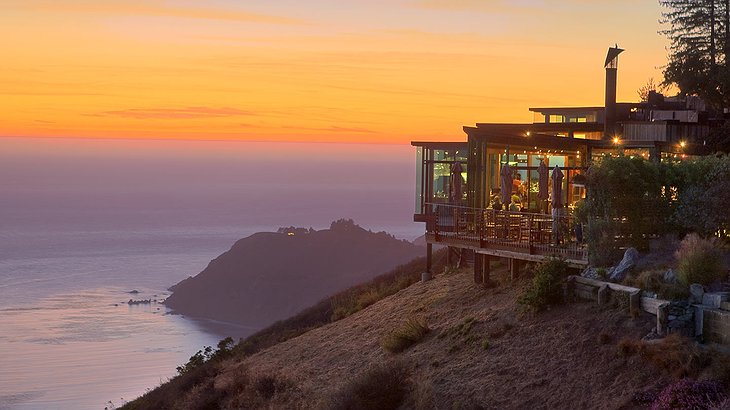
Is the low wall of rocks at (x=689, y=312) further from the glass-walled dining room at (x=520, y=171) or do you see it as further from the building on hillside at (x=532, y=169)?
the glass-walled dining room at (x=520, y=171)

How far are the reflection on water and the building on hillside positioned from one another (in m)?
20.5

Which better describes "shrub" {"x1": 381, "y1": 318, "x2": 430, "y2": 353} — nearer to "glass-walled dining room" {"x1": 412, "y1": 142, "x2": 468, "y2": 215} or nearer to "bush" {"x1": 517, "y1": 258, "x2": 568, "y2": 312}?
"bush" {"x1": 517, "y1": 258, "x2": 568, "y2": 312}

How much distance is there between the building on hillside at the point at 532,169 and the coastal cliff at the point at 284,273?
49.5m

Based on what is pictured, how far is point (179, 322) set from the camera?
85.0 m

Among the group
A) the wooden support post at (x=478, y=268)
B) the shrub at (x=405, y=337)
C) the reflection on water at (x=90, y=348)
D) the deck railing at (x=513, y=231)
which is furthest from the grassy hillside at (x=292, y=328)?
the reflection on water at (x=90, y=348)

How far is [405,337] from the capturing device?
68.5ft

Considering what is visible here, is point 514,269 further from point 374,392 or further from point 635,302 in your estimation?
point 374,392

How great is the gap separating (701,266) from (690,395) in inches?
141

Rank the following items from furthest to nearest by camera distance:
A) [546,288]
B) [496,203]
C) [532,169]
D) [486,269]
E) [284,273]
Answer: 1. [284,273]
2. [532,169]
3. [496,203]
4. [486,269]
5. [546,288]

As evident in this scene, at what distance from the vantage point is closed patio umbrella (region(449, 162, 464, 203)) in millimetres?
27672

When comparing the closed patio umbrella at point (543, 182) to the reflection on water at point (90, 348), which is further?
the reflection on water at point (90, 348)

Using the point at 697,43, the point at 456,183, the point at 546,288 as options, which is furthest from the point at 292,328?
the point at 697,43

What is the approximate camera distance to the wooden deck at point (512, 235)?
2150cm

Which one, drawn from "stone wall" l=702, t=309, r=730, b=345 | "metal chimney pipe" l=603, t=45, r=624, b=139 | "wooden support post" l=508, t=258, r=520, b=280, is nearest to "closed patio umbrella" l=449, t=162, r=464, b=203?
"wooden support post" l=508, t=258, r=520, b=280
